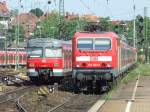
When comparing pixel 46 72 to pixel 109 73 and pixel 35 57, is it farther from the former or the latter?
pixel 109 73

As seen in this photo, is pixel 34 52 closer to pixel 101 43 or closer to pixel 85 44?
pixel 85 44

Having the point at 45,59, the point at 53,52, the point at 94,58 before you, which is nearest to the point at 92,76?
the point at 94,58

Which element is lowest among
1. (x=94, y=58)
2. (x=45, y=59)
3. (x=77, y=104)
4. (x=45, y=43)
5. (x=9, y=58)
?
(x=9, y=58)

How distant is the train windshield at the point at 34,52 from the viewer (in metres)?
34.1

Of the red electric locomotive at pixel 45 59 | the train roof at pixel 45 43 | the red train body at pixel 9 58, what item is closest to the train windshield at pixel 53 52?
the red electric locomotive at pixel 45 59

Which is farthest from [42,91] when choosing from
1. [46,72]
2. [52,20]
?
[52,20]

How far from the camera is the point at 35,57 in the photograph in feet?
111

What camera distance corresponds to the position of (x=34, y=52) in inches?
1345

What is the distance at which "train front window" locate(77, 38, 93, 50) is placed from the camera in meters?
27.4

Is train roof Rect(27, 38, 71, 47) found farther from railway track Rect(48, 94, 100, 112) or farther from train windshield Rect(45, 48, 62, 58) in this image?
railway track Rect(48, 94, 100, 112)

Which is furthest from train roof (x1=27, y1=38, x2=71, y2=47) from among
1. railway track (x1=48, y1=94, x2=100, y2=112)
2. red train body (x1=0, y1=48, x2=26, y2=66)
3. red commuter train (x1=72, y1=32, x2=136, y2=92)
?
red train body (x1=0, y1=48, x2=26, y2=66)

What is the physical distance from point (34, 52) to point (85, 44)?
7.28 meters

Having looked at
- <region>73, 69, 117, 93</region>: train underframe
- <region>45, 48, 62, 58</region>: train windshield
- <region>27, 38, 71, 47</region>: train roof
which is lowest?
<region>73, 69, 117, 93</region>: train underframe

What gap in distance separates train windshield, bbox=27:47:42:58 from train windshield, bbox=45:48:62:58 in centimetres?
41
